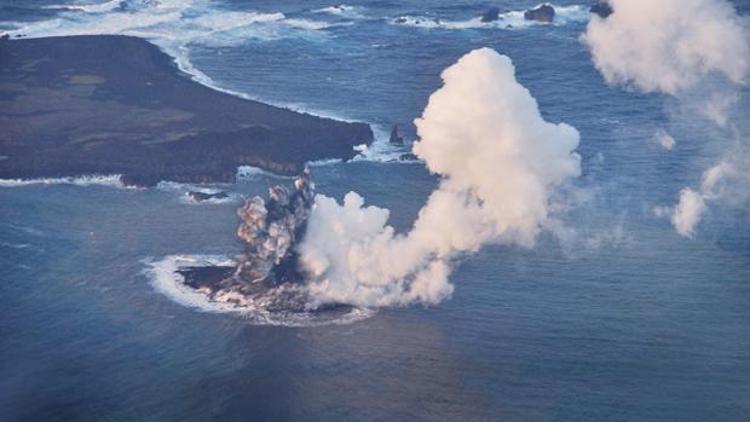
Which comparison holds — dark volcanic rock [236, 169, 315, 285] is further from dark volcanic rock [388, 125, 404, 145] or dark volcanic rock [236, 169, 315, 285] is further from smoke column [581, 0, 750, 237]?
smoke column [581, 0, 750, 237]

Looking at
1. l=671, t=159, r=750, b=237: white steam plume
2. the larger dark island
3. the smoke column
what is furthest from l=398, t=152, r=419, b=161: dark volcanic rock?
l=671, t=159, r=750, b=237: white steam plume

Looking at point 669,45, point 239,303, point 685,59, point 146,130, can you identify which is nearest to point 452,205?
point 239,303

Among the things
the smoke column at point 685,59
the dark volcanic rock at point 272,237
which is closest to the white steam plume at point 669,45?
the smoke column at point 685,59

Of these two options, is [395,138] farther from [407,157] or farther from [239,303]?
[239,303]

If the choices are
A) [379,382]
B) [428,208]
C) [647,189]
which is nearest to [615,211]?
[647,189]

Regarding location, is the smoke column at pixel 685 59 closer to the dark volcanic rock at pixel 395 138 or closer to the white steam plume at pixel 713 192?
the white steam plume at pixel 713 192

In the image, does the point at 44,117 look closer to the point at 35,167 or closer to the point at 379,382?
the point at 35,167
